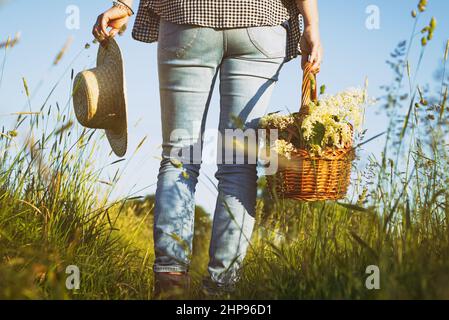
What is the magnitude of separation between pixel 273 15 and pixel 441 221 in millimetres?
1200

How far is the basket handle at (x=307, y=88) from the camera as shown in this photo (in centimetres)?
277

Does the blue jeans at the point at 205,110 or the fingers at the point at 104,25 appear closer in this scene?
the blue jeans at the point at 205,110

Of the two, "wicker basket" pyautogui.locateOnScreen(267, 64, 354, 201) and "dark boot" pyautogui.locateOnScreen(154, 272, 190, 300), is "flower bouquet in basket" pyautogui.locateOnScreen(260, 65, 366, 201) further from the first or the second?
"dark boot" pyautogui.locateOnScreen(154, 272, 190, 300)

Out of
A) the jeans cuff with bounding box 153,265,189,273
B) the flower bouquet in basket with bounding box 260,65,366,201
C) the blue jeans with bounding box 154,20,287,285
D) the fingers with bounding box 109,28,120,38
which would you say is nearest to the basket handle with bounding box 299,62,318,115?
the flower bouquet in basket with bounding box 260,65,366,201

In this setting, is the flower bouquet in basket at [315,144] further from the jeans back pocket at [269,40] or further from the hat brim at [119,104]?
the hat brim at [119,104]

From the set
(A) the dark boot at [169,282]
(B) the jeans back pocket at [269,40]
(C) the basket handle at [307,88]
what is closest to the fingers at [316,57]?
(C) the basket handle at [307,88]

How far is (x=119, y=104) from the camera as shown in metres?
3.32

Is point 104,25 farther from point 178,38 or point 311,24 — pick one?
point 311,24

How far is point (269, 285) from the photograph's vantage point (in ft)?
7.24

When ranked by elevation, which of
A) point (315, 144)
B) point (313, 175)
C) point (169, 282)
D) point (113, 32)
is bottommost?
point (169, 282)

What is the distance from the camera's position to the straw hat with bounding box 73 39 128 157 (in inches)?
127

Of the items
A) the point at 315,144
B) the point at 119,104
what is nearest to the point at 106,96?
the point at 119,104

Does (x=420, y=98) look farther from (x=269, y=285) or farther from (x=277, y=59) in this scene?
(x=269, y=285)

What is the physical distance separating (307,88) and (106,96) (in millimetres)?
1111
